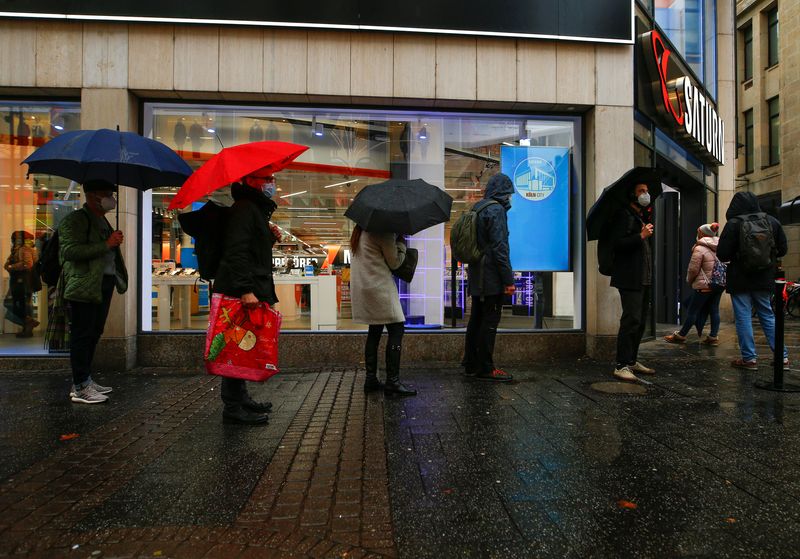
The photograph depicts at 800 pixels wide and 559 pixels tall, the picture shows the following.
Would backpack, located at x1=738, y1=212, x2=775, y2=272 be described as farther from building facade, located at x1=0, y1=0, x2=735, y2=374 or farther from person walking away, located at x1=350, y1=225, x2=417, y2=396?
person walking away, located at x1=350, y1=225, x2=417, y2=396

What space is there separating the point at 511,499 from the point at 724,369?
465cm

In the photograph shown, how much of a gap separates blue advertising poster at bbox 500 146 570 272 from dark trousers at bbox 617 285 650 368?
5.59 ft

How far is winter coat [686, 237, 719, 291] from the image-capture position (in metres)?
7.96

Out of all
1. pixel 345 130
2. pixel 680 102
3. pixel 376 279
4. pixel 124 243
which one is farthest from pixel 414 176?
pixel 680 102

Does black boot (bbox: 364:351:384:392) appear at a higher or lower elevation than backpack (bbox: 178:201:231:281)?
lower

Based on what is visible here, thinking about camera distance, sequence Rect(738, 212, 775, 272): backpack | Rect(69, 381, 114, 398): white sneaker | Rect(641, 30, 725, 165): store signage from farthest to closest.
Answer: Rect(641, 30, 725, 165): store signage
Rect(738, 212, 775, 272): backpack
Rect(69, 381, 114, 398): white sneaker

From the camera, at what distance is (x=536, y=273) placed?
7.36m

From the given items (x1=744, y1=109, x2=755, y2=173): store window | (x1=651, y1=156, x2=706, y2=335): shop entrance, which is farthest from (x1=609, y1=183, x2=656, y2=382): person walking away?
(x1=744, y1=109, x2=755, y2=173): store window

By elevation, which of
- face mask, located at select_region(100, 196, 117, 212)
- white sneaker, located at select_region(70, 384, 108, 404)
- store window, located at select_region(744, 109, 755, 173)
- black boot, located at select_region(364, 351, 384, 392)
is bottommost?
white sneaker, located at select_region(70, 384, 108, 404)

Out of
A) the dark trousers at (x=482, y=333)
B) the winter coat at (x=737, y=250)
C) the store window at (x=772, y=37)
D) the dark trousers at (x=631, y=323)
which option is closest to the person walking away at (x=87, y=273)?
the dark trousers at (x=482, y=333)

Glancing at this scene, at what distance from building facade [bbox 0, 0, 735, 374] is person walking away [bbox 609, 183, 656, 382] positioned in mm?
1194

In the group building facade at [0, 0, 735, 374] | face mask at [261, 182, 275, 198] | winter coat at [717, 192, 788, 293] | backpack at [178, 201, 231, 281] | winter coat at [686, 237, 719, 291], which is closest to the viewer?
backpack at [178, 201, 231, 281]

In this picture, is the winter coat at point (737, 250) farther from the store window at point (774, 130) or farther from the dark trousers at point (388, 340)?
the store window at point (774, 130)

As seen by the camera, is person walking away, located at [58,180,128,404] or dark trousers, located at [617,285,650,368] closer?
person walking away, located at [58,180,128,404]
